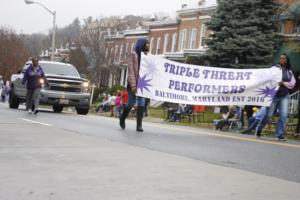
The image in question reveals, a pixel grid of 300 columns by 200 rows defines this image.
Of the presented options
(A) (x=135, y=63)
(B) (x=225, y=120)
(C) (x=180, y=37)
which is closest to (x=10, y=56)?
(C) (x=180, y=37)

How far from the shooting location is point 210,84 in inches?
555

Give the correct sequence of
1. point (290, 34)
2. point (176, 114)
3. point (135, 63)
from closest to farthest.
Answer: point (135, 63)
point (176, 114)
point (290, 34)

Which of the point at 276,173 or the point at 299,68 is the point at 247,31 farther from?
the point at 276,173

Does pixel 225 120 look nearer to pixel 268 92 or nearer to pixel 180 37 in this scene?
pixel 268 92

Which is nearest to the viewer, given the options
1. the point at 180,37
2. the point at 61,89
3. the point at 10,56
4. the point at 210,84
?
the point at 210,84

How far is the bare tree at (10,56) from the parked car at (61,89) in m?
69.9

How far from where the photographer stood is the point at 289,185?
6.29 m

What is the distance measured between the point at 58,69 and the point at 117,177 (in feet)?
53.3

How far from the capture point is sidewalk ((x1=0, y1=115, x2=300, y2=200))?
216 inches

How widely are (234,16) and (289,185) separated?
29.4m

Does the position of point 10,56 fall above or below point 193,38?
below

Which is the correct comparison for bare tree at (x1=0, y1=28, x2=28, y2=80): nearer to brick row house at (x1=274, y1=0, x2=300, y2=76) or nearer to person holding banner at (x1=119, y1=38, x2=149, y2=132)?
brick row house at (x1=274, y1=0, x2=300, y2=76)

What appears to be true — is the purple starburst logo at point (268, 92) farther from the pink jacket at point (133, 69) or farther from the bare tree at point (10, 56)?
the bare tree at point (10, 56)

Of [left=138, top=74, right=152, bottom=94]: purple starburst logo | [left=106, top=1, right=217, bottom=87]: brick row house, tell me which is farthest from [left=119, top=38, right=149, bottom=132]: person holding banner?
[left=106, top=1, right=217, bottom=87]: brick row house
